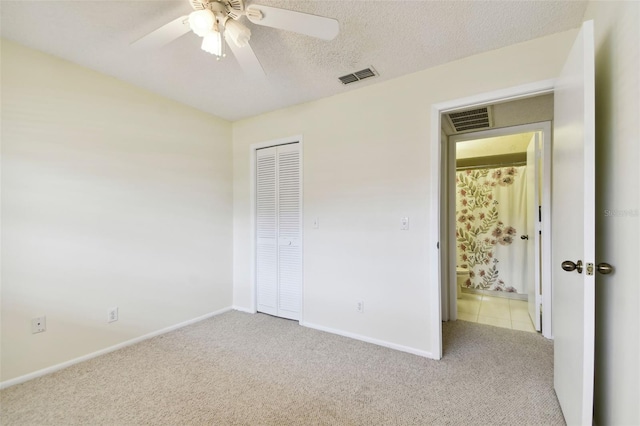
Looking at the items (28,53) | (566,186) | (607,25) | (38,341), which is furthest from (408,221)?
(28,53)

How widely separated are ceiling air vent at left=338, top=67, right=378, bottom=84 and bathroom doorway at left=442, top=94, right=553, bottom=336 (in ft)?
2.96

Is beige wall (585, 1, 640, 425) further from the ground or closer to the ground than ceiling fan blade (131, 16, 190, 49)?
closer to the ground

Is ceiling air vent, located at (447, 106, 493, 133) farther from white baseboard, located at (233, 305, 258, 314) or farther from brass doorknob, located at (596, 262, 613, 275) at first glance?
white baseboard, located at (233, 305, 258, 314)

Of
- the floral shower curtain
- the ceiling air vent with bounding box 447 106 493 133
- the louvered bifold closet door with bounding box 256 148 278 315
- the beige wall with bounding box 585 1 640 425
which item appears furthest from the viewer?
the floral shower curtain

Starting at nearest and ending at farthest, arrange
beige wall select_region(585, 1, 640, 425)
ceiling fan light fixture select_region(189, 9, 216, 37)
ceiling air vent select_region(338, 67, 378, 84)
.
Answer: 1. beige wall select_region(585, 1, 640, 425)
2. ceiling fan light fixture select_region(189, 9, 216, 37)
3. ceiling air vent select_region(338, 67, 378, 84)

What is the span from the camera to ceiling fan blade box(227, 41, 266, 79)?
5.19 ft

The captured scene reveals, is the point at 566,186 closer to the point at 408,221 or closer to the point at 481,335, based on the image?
the point at 408,221

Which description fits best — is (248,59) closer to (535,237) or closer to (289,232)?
(289,232)

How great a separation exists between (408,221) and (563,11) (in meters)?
1.60

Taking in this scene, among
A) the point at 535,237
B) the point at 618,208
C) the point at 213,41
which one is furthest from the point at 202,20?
the point at 535,237

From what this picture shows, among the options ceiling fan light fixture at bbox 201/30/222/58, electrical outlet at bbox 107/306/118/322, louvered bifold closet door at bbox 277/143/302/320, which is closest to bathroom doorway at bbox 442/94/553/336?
louvered bifold closet door at bbox 277/143/302/320

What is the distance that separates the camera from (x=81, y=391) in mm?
1836

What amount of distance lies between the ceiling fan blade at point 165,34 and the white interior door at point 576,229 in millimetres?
1897

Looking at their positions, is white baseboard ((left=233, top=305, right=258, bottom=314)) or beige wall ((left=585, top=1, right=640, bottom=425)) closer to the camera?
beige wall ((left=585, top=1, right=640, bottom=425))
